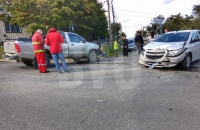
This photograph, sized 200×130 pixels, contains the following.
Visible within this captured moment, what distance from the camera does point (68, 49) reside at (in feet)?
28.4

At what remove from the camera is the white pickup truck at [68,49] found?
6.96m

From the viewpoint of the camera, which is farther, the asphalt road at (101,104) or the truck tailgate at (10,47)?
the truck tailgate at (10,47)

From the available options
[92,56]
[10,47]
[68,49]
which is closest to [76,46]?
[68,49]

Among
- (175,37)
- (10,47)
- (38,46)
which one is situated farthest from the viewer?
(175,37)

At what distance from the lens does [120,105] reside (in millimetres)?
3467

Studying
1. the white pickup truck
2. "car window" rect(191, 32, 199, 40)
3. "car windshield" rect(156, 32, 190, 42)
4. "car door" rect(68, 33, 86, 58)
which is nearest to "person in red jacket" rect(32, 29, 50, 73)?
the white pickup truck

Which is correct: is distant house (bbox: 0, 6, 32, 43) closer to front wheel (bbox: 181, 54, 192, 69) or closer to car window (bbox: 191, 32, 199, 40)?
car window (bbox: 191, 32, 199, 40)

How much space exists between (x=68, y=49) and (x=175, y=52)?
17.0ft

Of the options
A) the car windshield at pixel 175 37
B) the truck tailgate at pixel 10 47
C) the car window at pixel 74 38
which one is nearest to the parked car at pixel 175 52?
the car windshield at pixel 175 37

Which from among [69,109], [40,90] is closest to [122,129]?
[69,109]

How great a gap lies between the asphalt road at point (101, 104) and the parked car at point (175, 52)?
1145mm

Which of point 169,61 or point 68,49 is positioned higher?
point 68,49

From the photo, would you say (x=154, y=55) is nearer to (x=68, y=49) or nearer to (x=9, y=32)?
(x=68, y=49)

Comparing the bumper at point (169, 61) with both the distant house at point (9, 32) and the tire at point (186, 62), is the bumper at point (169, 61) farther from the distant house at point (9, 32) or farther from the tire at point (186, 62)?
the distant house at point (9, 32)
